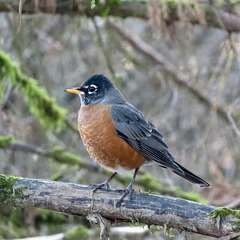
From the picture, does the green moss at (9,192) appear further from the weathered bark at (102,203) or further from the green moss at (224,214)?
the green moss at (224,214)

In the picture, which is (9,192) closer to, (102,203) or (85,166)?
(102,203)

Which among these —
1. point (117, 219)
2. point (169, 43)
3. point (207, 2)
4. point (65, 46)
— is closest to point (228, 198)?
point (169, 43)

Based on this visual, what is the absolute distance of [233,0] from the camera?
21.0 ft

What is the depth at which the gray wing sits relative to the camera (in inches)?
177

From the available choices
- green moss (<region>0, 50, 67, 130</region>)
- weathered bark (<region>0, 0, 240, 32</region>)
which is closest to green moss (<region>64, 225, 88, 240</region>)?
green moss (<region>0, 50, 67, 130</region>)

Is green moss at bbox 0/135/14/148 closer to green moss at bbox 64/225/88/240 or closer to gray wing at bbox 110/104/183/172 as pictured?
green moss at bbox 64/225/88/240

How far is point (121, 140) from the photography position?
4.44 meters

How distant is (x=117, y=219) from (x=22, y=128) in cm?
265

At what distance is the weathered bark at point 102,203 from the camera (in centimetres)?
350

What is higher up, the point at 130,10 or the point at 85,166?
the point at 130,10

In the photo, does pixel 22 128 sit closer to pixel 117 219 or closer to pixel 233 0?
pixel 117 219

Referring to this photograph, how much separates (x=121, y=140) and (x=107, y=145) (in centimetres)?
17

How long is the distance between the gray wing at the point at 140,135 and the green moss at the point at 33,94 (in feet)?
4.58

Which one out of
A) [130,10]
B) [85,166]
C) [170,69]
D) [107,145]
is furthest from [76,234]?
[170,69]
